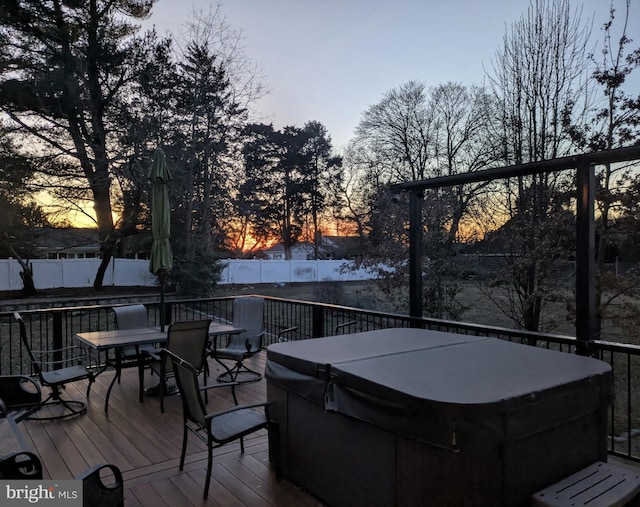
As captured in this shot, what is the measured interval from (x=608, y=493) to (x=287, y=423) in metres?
1.71

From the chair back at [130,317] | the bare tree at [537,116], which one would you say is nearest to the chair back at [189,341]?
the chair back at [130,317]

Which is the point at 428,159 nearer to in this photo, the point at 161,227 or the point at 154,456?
the point at 161,227

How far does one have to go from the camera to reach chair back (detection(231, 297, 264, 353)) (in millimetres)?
5594

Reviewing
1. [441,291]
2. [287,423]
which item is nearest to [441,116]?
[441,291]

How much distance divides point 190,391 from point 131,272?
16.2m

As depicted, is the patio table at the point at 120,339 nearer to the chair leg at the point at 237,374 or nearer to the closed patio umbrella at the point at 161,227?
the closed patio umbrella at the point at 161,227

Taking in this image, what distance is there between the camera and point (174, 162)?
46.6 feet

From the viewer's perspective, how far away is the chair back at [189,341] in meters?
4.09

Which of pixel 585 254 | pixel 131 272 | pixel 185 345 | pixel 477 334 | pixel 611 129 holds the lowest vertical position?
pixel 477 334

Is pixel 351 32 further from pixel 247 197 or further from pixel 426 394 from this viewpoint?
pixel 247 197

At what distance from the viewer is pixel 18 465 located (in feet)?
5.62

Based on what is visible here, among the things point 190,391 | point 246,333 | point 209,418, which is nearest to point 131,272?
point 246,333

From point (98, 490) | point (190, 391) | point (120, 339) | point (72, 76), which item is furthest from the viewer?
point (72, 76)

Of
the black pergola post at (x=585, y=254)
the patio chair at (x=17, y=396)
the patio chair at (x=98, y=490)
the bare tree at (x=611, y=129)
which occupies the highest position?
the bare tree at (x=611, y=129)
